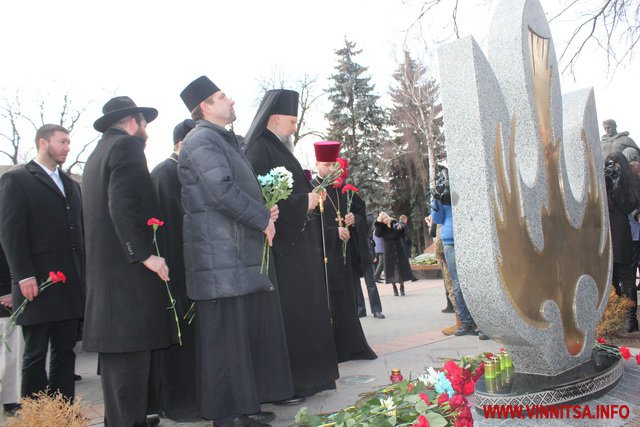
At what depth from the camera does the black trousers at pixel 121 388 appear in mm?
3266

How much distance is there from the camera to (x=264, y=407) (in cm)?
422

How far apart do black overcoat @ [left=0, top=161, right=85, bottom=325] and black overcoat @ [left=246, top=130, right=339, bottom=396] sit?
1586 mm

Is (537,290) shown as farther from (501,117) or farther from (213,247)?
(213,247)

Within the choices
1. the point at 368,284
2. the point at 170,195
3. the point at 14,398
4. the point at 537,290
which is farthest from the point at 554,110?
the point at 368,284

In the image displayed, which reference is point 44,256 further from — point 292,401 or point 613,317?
point 613,317

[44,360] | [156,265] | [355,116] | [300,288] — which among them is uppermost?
[355,116]

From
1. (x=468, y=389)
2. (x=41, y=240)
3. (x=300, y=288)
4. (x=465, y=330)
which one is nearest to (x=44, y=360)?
(x=41, y=240)

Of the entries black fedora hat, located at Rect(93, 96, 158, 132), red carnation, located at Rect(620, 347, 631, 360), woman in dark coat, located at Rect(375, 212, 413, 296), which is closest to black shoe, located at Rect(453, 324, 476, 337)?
red carnation, located at Rect(620, 347, 631, 360)

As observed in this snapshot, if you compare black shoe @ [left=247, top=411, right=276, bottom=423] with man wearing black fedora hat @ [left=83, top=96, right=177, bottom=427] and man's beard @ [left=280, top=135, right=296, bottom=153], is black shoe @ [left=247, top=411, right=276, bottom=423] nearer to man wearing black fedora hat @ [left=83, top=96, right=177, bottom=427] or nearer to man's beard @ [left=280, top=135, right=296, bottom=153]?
man wearing black fedora hat @ [left=83, top=96, right=177, bottom=427]

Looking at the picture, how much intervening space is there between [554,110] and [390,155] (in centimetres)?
3448

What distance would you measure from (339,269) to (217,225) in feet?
7.72

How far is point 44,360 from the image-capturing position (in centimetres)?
410

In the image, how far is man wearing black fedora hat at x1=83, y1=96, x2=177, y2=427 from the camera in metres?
3.26

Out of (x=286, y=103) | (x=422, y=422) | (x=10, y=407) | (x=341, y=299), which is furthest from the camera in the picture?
(x=341, y=299)
